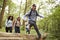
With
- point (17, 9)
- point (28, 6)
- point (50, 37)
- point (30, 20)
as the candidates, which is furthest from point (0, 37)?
point (17, 9)

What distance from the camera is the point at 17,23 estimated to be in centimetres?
1017

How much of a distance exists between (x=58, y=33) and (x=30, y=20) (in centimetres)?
251

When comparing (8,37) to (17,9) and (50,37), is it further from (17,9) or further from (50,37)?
(17,9)

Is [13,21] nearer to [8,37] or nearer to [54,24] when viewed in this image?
[8,37]

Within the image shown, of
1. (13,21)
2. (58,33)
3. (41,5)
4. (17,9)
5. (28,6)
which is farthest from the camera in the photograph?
(17,9)

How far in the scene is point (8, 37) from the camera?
378 inches

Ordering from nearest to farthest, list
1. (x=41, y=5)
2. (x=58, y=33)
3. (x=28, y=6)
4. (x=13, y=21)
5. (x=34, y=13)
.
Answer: (x=58, y=33) < (x=34, y=13) < (x=13, y=21) < (x=28, y=6) < (x=41, y=5)

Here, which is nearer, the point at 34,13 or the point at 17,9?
the point at 34,13

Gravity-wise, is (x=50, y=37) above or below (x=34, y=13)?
below

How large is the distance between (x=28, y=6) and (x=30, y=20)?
411 inches

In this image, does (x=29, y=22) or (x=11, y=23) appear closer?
(x=29, y=22)

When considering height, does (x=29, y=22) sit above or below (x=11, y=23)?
above

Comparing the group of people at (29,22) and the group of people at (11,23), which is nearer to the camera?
the group of people at (29,22)

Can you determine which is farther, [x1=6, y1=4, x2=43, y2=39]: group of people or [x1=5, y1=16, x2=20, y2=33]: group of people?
[x1=5, y1=16, x2=20, y2=33]: group of people
